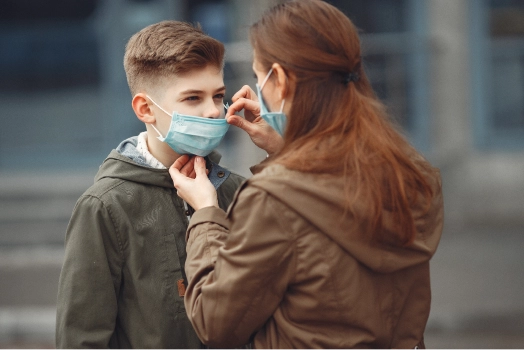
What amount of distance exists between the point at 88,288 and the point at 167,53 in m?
0.78

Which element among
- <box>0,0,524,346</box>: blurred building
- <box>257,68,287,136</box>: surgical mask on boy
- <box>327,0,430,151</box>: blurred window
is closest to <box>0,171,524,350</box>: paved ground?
<box>0,0,524,346</box>: blurred building

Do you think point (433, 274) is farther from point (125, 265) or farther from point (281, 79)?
point (281, 79)

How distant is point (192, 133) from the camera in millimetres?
2451

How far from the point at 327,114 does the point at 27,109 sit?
26.4 ft

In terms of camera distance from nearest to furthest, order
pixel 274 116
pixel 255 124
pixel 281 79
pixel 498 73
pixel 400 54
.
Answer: pixel 281 79 → pixel 274 116 → pixel 255 124 → pixel 400 54 → pixel 498 73

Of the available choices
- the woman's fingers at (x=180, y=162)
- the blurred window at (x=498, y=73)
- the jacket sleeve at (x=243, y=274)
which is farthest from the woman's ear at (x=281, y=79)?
the blurred window at (x=498, y=73)

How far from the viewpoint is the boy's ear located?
254 cm

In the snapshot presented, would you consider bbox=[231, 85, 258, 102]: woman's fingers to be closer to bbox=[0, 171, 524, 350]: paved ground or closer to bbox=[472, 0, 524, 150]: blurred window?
bbox=[0, 171, 524, 350]: paved ground

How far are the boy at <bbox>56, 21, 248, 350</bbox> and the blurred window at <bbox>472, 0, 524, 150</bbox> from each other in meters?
7.36

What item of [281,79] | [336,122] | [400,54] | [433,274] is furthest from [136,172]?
A: [400,54]

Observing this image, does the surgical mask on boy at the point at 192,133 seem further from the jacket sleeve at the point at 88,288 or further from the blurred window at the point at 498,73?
the blurred window at the point at 498,73

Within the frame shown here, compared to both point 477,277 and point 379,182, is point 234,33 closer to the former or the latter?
point 477,277

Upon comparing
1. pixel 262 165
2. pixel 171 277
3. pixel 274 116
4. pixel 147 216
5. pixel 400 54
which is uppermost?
pixel 274 116

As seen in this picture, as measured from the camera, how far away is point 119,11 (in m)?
9.22
